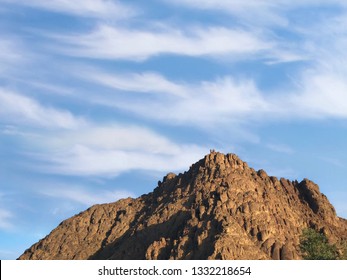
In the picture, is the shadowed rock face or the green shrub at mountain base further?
the shadowed rock face

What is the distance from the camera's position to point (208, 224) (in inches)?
6299

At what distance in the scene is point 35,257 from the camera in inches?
7495

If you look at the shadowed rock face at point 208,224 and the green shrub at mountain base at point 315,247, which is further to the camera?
the shadowed rock face at point 208,224

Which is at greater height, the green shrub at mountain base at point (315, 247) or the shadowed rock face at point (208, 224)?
the shadowed rock face at point (208, 224)

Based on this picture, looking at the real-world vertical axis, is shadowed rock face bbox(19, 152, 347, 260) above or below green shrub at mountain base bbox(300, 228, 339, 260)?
above

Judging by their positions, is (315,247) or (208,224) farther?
(208,224)

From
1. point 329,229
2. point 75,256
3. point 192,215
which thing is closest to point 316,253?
point 192,215

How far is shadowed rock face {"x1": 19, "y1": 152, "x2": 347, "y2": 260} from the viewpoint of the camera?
15500 centimetres

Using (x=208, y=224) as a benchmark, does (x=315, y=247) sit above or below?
below

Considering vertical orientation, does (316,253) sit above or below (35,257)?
below

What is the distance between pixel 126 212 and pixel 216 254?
58931mm

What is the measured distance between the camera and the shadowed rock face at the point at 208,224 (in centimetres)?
15500

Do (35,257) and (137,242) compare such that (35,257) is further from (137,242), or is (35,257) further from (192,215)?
(192,215)
